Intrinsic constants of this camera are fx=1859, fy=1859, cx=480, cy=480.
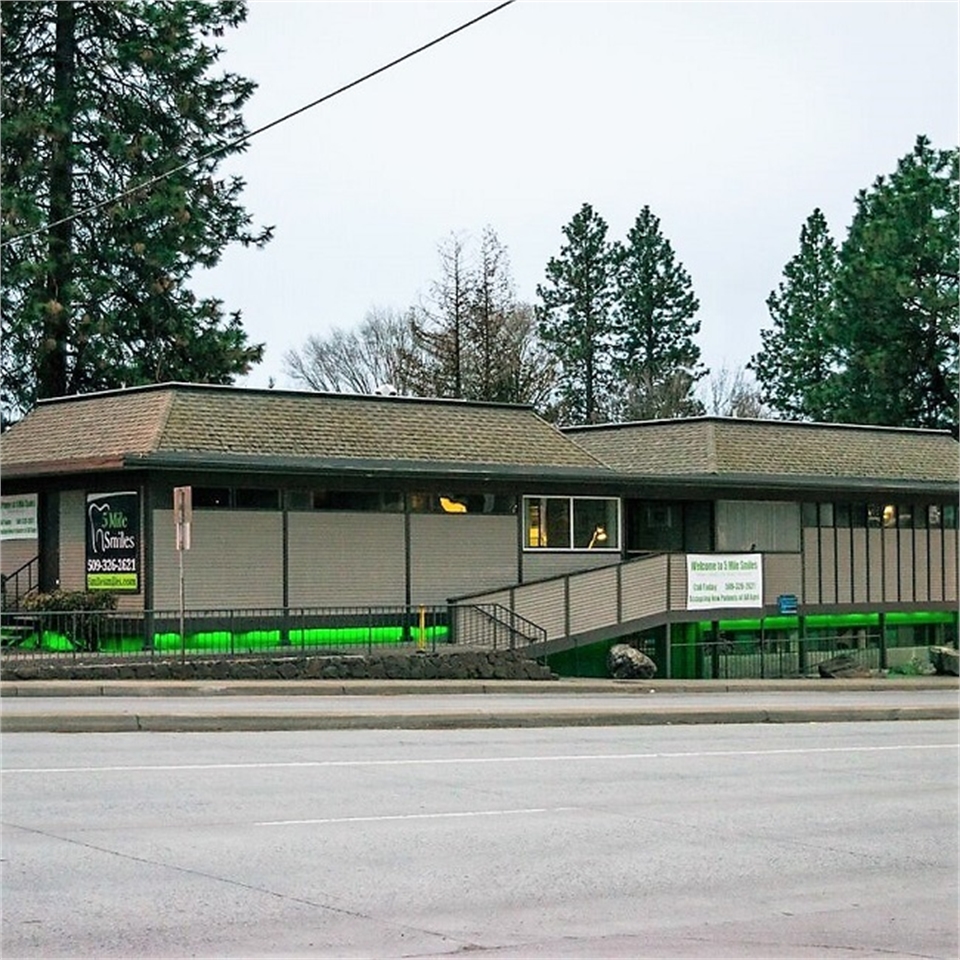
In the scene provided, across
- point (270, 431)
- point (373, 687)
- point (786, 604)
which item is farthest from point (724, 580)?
point (373, 687)

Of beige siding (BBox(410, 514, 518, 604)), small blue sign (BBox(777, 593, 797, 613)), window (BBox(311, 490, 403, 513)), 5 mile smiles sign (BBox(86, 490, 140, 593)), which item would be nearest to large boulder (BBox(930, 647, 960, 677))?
small blue sign (BBox(777, 593, 797, 613))

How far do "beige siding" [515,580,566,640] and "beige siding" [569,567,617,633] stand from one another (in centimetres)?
32

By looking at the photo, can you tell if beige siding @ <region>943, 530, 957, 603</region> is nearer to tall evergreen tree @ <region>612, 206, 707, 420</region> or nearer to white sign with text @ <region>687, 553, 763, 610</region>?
white sign with text @ <region>687, 553, 763, 610</region>

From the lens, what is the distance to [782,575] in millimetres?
44625

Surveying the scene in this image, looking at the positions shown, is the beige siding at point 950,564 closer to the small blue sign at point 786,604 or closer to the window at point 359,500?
the small blue sign at point 786,604

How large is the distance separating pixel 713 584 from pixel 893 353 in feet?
95.1

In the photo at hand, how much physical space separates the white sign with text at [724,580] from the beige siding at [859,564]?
15.3 feet

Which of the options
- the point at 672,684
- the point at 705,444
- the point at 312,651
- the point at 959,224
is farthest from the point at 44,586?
the point at 959,224

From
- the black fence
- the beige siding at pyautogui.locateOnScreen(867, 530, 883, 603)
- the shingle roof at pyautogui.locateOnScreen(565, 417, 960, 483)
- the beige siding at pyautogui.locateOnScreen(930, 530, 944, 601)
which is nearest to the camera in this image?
the black fence

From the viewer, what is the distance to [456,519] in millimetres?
38500

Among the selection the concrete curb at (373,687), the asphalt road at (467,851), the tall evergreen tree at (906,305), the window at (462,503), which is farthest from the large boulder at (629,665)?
the tall evergreen tree at (906,305)

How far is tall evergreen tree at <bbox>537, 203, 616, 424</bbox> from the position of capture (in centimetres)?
8606

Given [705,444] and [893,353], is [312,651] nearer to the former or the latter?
[705,444]

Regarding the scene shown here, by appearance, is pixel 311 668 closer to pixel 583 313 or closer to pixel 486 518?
pixel 486 518
